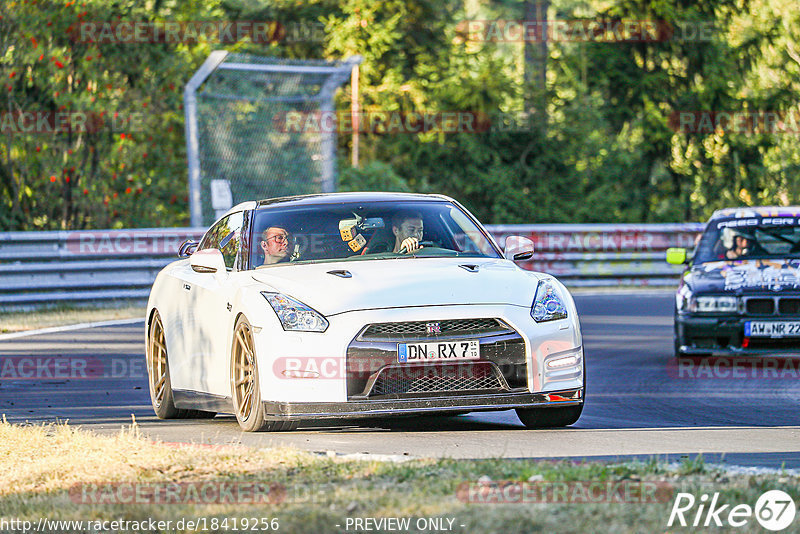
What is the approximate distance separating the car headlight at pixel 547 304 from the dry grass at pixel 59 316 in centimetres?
969

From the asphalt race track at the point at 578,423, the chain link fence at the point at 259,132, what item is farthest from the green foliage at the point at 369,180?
the asphalt race track at the point at 578,423

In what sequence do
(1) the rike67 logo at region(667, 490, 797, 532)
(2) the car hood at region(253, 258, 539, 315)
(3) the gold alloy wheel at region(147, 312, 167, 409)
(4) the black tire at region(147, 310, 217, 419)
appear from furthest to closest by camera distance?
1. (3) the gold alloy wheel at region(147, 312, 167, 409)
2. (4) the black tire at region(147, 310, 217, 419)
3. (2) the car hood at region(253, 258, 539, 315)
4. (1) the rike67 logo at region(667, 490, 797, 532)

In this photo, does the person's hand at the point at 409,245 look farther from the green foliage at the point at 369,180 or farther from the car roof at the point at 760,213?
the green foliage at the point at 369,180

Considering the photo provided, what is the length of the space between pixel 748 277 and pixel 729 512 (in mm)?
8291

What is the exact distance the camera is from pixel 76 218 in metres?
25.1

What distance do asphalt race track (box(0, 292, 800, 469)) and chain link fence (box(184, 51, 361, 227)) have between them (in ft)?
23.8

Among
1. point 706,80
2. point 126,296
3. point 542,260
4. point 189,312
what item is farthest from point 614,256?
point 189,312

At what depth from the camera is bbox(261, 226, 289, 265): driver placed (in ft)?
31.5

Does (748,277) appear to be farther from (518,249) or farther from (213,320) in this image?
(213,320)

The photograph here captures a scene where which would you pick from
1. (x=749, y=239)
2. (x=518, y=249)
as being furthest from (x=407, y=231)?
(x=749, y=239)

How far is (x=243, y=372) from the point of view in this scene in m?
9.02

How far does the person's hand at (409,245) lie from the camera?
9695 millimetres

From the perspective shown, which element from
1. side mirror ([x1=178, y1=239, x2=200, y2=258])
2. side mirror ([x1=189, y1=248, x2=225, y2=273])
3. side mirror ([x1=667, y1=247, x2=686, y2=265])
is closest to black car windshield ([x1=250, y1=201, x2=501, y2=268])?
side mirror ([x1=189, y1=248, x2=225, y2=273])

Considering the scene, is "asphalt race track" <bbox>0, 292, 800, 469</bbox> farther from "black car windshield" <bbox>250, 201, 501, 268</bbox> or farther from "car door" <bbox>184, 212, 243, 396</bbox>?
"black car windshield" <bbox>250, 201, 501, 268</bbox>
